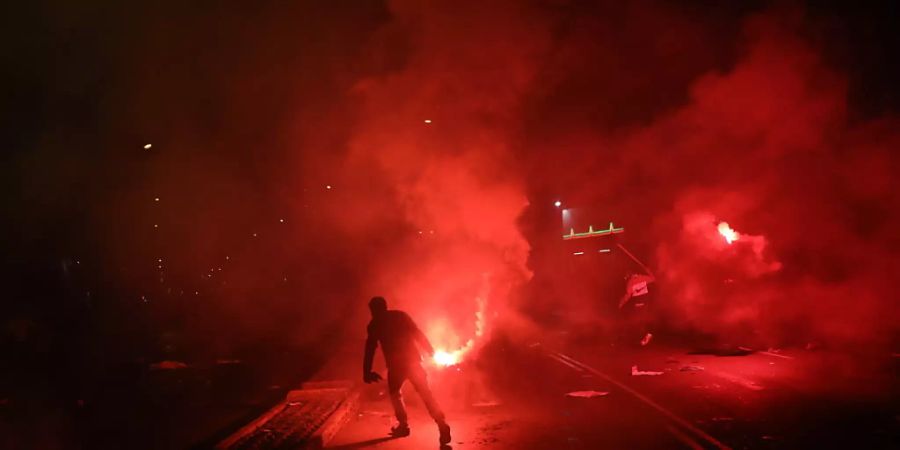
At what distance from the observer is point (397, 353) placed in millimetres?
8195

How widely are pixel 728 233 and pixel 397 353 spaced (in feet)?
43.2

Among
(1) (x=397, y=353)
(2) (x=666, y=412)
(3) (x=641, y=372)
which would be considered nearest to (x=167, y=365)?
(1) (x=397, y=353)

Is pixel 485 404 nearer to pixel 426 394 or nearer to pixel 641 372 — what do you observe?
pixel 426 394

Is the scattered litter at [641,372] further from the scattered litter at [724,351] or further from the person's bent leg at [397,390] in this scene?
the person's bent leg at [397,390]

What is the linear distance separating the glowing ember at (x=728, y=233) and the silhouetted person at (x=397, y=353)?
12.8 m

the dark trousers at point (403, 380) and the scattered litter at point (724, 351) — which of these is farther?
the scattered litter at point (724, 351)

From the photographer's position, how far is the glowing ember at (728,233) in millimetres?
18406

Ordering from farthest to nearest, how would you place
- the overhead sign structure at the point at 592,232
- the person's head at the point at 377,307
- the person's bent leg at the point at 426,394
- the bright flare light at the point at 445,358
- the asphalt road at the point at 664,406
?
the overhead sign structure at the point at 592,232
the bright flare light at the point at 445,358
the person's head at the point at 377,307
the person's bent leg at the point at 426,394
the asphalt road at the point at 664,406

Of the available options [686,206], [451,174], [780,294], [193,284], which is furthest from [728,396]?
[193,284]

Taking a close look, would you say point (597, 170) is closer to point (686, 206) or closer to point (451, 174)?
point (686, 206)

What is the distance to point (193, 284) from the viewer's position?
37.9 m

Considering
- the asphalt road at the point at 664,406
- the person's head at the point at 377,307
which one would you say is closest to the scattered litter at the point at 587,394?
the asphalt road at the point at 664,406

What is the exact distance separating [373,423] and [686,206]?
14.3 m

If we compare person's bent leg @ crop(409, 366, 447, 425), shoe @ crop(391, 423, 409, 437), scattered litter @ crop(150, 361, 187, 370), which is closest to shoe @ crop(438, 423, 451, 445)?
person's bent leg @ crop(409, 366, 447, 425)
